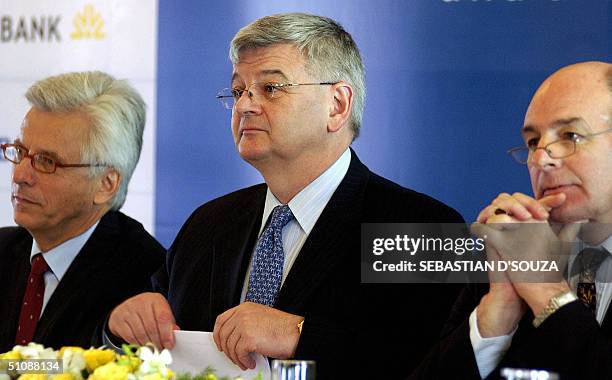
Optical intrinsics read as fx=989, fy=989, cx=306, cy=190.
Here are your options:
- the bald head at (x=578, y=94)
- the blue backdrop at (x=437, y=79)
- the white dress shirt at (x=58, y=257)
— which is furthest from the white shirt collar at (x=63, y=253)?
the bald head at (x=578, y=94)

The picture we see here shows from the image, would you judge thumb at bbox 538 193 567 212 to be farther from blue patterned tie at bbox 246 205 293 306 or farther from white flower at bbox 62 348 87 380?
white flower at bbox 62 348 87 380

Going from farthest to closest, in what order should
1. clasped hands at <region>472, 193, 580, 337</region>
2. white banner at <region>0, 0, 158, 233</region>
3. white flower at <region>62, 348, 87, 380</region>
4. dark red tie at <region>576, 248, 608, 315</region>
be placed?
white banner at <region>0, 0, 158, 233</region>
dark red tie at <region>576, 248, 608, 315</region>
clasped hands at <region>472, 193, 580, 337</region>
white flower at <region>62, 348, 87, 380</region>

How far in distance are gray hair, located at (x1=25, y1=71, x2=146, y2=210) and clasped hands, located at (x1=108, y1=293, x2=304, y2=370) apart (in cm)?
109

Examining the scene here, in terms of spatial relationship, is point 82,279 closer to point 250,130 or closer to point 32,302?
point 32,302

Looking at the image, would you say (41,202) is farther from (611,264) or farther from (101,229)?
(611,264)

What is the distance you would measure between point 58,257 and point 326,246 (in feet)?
4.35

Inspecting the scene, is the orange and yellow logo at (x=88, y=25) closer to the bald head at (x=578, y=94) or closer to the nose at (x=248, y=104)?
the nose at (x=248, y=104)

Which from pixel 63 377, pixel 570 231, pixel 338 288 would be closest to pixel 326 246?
pixel 338 288

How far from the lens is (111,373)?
6.63 ft

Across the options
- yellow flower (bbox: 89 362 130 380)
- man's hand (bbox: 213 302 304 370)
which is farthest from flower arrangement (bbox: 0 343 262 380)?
man's hand (bbox: 213 302 304 370)

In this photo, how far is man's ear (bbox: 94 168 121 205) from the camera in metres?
4.10

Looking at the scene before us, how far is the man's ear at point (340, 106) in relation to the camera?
3.45m

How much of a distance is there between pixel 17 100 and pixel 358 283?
216 cm

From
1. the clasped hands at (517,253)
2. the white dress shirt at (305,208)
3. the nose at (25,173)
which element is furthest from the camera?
the nose at (25,173)
